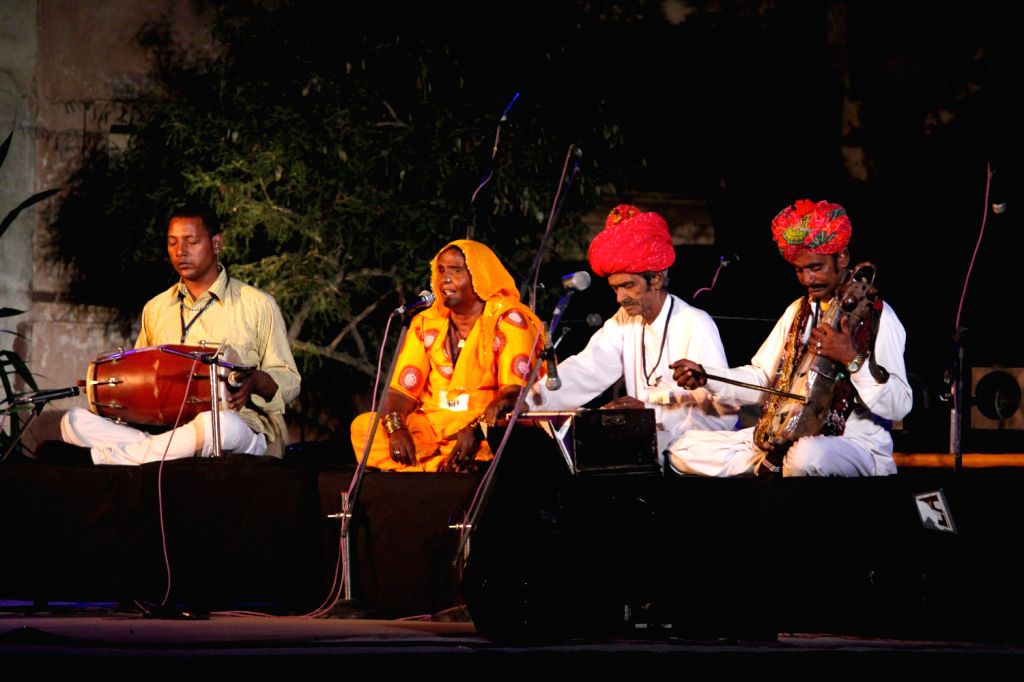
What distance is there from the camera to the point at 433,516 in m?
5.18

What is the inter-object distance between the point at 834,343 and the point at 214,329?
3.03m

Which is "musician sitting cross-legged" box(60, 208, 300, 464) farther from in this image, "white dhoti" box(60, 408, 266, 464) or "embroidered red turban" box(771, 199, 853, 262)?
"embroidered red turban" box(771, 199, 853, 262)

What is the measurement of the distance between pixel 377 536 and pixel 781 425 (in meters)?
1.70

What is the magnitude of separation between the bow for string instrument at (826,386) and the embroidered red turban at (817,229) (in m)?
0.18

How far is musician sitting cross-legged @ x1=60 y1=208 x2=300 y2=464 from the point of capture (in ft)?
19.3

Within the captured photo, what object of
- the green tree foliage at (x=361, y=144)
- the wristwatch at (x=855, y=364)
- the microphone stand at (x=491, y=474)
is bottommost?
the microphone stand at (x=491, y=474)

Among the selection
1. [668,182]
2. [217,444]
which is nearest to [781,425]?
[217,444]

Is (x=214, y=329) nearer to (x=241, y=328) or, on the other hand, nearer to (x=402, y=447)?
(x=241, y=328)

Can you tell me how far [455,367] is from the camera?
5930 millimetres

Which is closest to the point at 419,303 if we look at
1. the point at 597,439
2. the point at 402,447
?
the point at 597,439

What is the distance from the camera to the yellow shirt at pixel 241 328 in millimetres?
6188

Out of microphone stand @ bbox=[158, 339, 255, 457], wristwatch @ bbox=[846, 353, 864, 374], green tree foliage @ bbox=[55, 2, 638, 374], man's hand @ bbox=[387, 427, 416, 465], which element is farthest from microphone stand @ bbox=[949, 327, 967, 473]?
green tree foliage @ bbox=[55, 2, 638, 374]

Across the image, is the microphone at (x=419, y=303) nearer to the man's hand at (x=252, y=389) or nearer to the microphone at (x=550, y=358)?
the microphone at (x=550, y=358)

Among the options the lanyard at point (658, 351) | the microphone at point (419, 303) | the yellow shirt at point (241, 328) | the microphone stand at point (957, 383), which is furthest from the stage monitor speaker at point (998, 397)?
the yellow shirt at point (241, 328)
